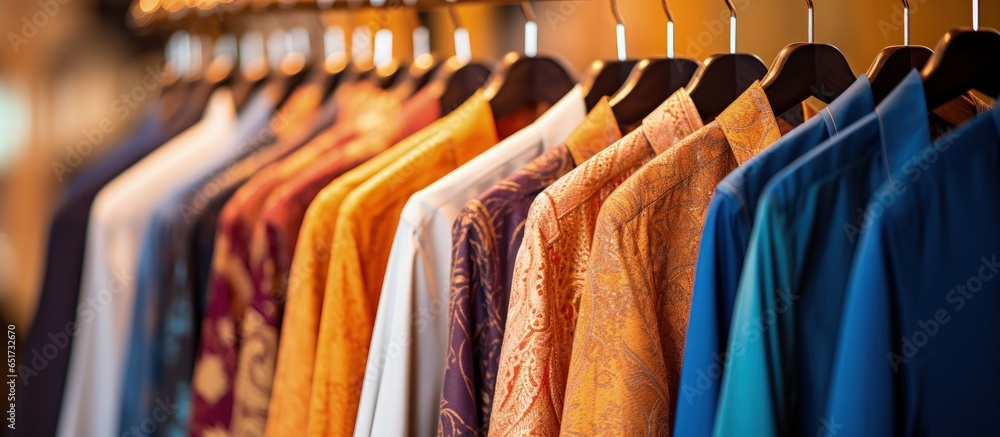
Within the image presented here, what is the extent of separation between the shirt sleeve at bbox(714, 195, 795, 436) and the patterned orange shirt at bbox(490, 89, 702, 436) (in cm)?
16

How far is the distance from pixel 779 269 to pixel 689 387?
108mm

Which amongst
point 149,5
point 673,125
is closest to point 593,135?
point 673,125

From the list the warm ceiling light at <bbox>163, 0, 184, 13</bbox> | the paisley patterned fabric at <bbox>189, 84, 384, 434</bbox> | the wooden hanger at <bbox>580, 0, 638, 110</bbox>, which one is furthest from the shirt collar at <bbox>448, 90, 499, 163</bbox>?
the warm ceiling light at <bbox>163, 0, 184, 13</bbox>

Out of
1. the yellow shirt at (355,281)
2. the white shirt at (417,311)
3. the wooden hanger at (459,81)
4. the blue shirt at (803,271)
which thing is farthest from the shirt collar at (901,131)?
the wooden hanger at (459,81)

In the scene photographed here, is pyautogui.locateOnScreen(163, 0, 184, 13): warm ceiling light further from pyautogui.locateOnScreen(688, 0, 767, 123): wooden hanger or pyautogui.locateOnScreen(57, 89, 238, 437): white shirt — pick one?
pyautogui.locateOnScreen(688, 0, 767, 123): wooden hanger

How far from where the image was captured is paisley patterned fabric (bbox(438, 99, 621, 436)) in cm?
78

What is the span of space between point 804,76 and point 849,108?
4.1 inches

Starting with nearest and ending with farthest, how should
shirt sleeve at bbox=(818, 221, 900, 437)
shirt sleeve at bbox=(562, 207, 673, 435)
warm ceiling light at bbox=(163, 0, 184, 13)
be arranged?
shirt sleeve at bbox=(818, 221, 900, 437)
shirt sleeve at bbox=(562, 207, 673, 435)
warm ceiling light at bbox=(163, 0, 184, 13)

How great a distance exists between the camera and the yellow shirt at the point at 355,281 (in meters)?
0.90

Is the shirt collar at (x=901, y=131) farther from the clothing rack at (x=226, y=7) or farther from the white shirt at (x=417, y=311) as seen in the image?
the clothing rack at (x=226, y=7)

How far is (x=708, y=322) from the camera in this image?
0.63m

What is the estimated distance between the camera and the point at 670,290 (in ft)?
2.42

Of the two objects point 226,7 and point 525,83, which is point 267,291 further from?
point 226,7

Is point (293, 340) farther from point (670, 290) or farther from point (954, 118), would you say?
point (954, 118)
